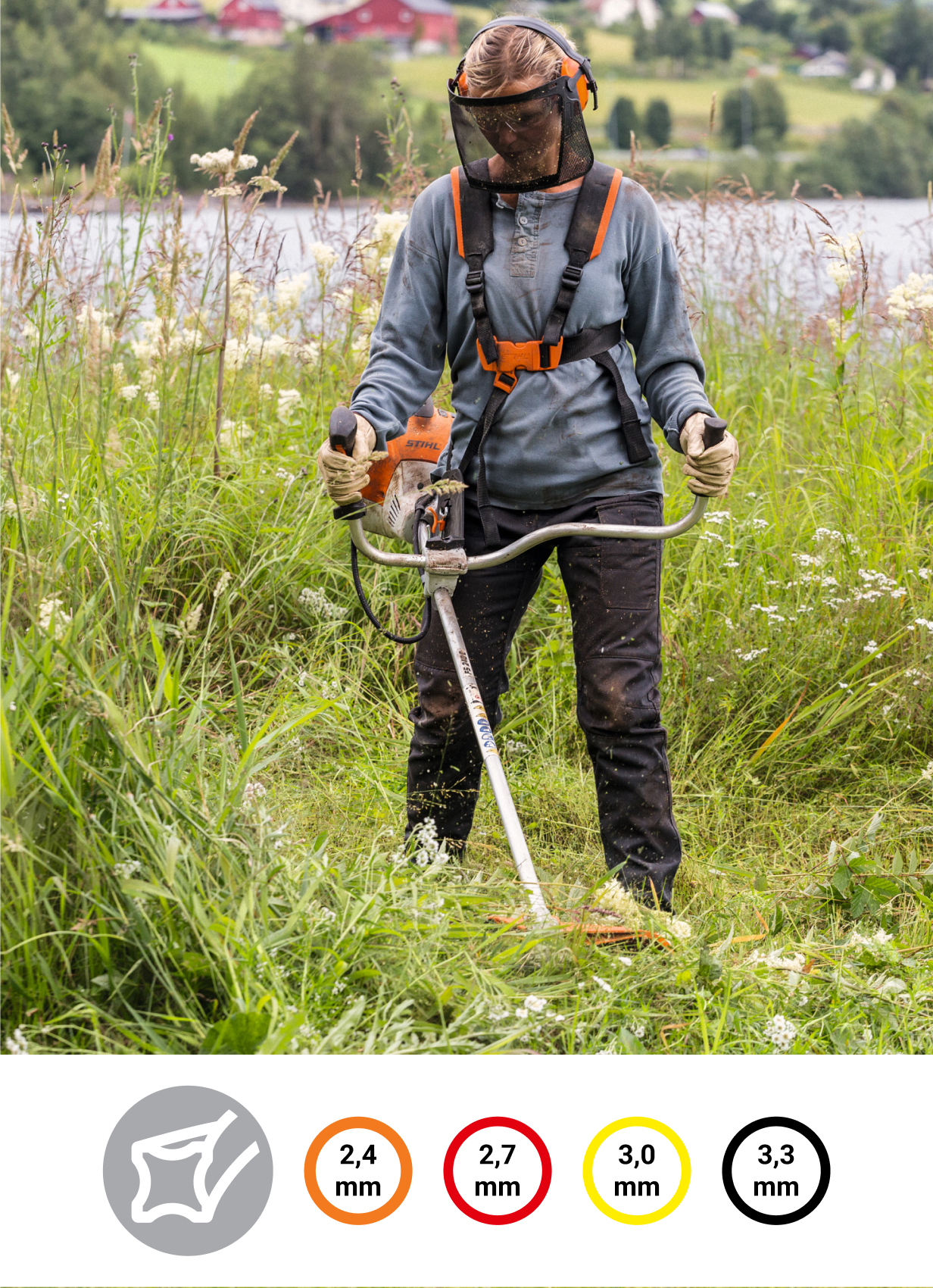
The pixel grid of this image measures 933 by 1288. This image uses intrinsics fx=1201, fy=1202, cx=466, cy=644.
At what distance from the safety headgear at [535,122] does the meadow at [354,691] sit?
0.94m

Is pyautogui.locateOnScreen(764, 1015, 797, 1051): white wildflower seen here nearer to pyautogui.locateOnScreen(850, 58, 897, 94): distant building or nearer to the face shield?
the face shield

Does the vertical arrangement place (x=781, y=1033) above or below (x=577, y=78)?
below

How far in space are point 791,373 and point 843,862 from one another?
2575 millimetres

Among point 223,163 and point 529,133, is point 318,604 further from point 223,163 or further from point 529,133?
point 529,133

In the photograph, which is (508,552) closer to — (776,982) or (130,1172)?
(776,982)

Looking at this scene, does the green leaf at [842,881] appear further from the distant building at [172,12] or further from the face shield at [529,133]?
the distant building at [172,12]

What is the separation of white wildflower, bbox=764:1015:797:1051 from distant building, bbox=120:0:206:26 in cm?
846

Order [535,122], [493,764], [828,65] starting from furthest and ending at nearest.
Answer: [828,65], [535,122], [493,764]

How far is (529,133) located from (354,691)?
1819 millimetres

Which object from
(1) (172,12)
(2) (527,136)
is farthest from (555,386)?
(1) (172,12)

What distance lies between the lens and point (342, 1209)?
1.39 meters

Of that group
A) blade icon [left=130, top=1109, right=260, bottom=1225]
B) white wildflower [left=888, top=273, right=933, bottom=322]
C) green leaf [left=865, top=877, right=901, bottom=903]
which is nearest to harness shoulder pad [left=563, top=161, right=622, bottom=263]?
green leaf [left=865, top=877, right=901, bottom=903]

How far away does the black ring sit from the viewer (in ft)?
4.62

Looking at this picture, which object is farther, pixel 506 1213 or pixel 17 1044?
pixel 17 1044
